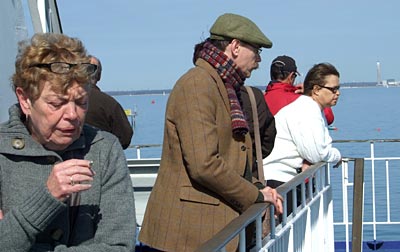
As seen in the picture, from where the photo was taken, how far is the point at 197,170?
354cm

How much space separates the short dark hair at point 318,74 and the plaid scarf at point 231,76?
1736mm

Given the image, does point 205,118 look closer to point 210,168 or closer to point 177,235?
point 210,168

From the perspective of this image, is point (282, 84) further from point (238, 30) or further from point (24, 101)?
point (24, 101)

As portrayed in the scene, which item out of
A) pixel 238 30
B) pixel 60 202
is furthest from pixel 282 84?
pixel 60 202

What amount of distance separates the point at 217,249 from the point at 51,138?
63 centimetres

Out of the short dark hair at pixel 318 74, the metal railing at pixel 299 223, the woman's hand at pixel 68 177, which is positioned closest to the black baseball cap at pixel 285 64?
the short dark hair at pixel 318 74

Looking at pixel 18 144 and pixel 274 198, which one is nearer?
pixel 18 144

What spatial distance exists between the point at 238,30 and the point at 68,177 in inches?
A: 69.7

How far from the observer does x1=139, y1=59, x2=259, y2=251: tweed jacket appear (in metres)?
3.55

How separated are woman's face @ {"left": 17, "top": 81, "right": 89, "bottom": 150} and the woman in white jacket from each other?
2734 mm

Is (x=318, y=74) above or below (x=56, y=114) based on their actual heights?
below

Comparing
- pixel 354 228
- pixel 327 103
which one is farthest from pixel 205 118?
pixel 354 228

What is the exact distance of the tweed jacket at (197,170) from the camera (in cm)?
355

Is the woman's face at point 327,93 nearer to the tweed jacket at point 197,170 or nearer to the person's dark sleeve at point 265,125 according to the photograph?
the person's dark sleeve at point 265,125
